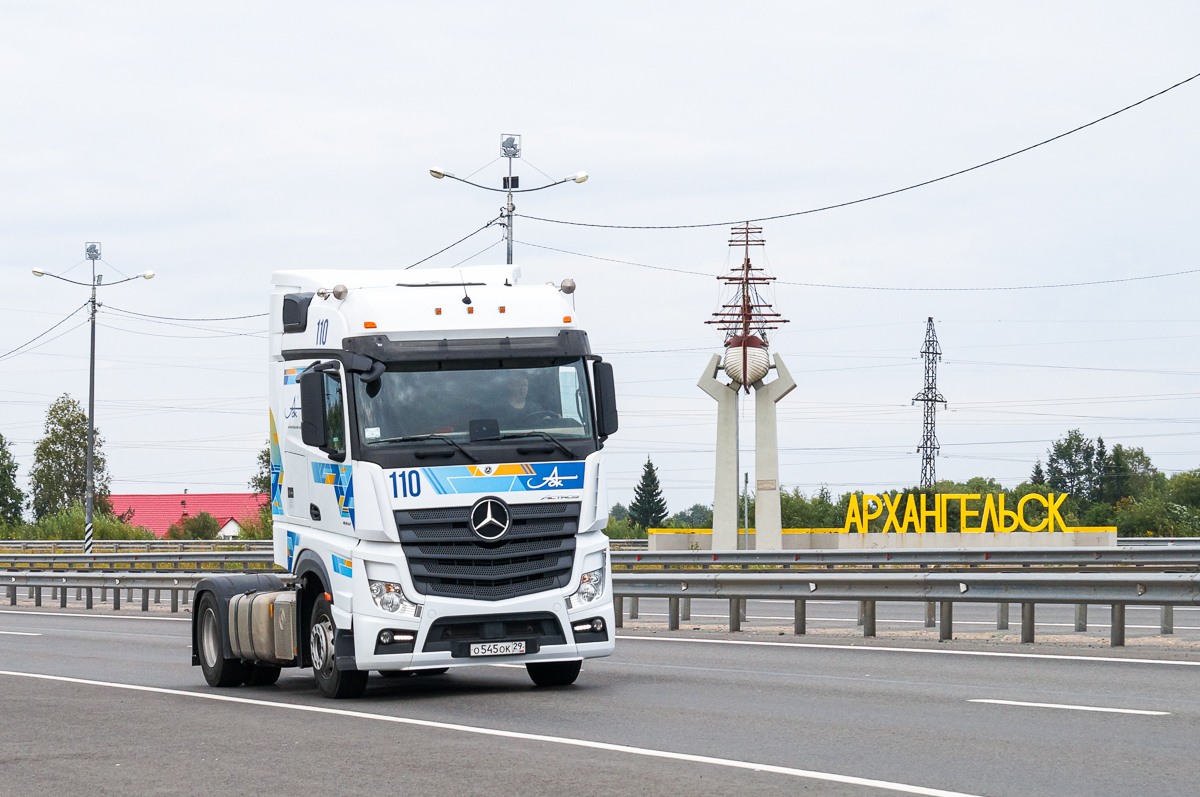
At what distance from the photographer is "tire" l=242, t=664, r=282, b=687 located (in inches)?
552

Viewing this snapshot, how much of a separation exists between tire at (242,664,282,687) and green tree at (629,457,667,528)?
159 metres

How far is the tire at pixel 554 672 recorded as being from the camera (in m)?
12.9

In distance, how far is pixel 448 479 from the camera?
11531 mm

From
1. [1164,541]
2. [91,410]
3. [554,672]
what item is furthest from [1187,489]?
[554,672]

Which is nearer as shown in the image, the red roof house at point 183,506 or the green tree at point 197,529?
the green tree at point 197,529

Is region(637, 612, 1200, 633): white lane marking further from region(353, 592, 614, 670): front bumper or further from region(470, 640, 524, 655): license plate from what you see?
region(470, 640, 524, 655): license plate

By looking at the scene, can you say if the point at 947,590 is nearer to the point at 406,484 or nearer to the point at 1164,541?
the point at 406,484

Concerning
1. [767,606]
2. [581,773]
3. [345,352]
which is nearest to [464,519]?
[345,352]

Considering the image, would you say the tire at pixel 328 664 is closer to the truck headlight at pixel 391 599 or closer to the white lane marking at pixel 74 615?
the truck headlight at pixel 391 599

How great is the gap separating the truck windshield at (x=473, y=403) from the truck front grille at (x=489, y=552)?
0.61 metres

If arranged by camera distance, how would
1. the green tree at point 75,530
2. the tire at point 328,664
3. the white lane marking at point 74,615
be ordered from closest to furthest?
the tire at point 328,664 → the white lane marking at point 74,615 → the green tree at point 75,530

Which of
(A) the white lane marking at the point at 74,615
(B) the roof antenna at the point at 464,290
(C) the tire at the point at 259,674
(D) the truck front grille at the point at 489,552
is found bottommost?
(A) the white lane marking at the point at 74,615

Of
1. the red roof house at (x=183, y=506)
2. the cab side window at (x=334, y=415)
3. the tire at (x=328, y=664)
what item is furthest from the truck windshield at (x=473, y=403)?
the red roof house at (x=183, y=506)

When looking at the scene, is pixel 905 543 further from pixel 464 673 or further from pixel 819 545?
pixel 464 673
